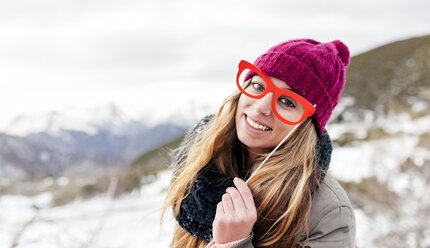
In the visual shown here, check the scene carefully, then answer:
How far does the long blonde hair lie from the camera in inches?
64.5

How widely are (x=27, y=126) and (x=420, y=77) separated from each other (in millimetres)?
158613

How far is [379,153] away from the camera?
44.7 ft

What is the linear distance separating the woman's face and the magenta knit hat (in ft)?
0.20

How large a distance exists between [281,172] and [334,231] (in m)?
0.35

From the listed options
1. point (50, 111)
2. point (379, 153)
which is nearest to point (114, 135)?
point (50, 111)

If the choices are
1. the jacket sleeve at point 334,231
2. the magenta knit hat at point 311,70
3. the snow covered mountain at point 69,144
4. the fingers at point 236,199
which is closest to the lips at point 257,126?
the magenta knit hat at point 311,70

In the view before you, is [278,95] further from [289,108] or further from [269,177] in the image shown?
[269,177]

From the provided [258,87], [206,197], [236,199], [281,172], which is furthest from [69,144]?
[236,199]

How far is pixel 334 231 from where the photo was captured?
1581 mm

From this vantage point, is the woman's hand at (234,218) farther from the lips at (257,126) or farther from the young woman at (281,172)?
the lips at (257,126)

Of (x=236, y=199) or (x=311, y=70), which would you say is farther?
(x=311, y=70)

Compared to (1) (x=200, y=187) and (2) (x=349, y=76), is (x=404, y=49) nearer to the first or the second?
(2) (x=349, y=76)

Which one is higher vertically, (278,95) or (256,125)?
(278,95)

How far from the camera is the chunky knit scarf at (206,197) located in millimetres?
1813
